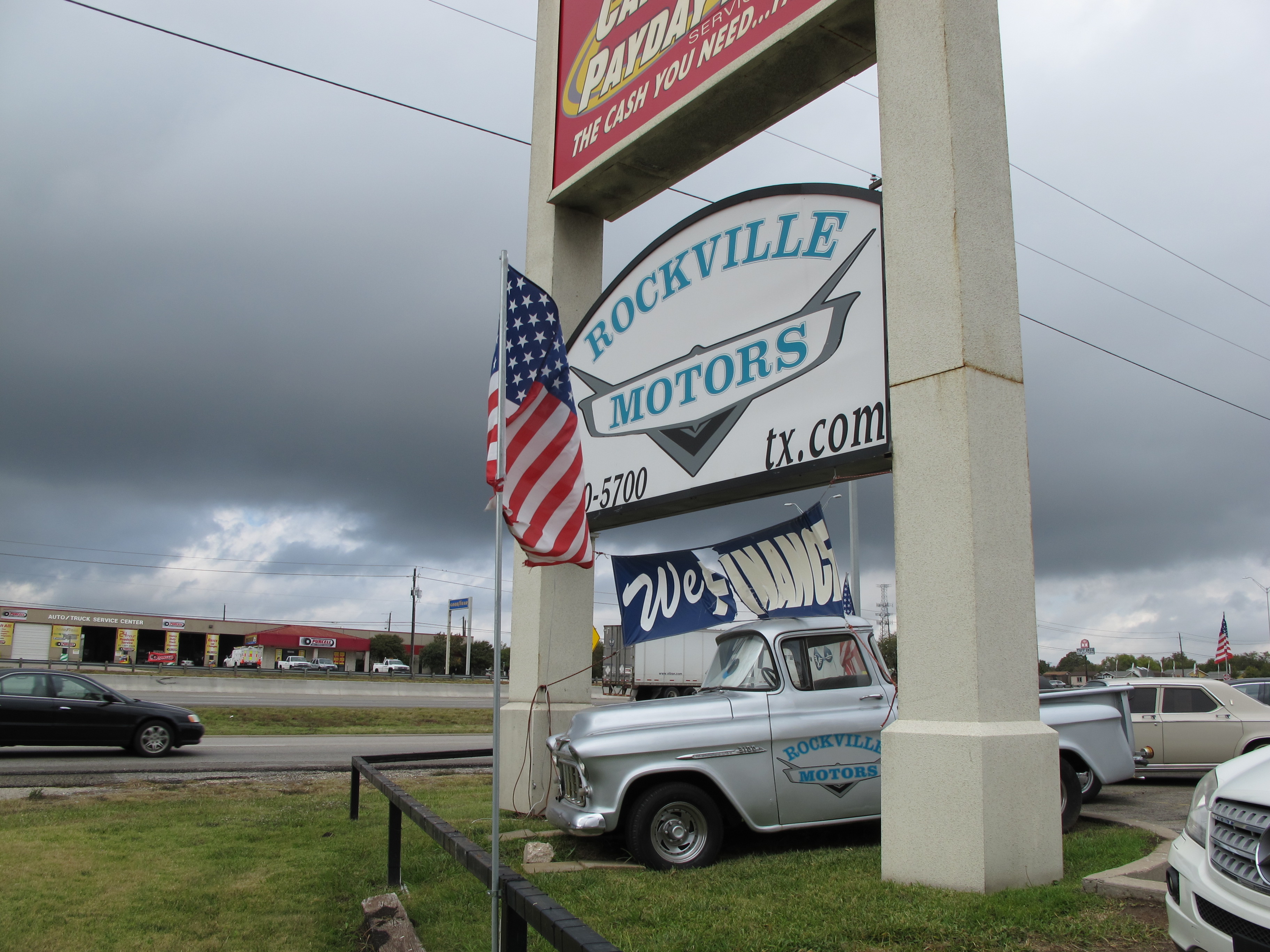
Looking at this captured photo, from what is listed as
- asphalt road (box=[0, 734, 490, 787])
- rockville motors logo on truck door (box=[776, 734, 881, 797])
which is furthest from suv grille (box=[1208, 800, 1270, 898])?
asphalt road (box=[0, 734, 490, 787])

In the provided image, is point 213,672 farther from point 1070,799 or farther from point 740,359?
point 1070,799

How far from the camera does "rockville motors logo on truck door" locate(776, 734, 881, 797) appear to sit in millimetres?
7098

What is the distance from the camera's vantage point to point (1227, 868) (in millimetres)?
3447

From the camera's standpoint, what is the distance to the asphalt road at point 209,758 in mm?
13070

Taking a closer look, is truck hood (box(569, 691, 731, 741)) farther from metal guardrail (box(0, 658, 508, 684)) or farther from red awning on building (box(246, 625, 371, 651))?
red awning on building (box(246, 625, 371, 651))

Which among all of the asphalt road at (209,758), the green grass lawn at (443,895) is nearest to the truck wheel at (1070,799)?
the green grass lawn at (443,895)

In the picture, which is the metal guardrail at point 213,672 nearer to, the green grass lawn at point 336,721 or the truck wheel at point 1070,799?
the green grass lawn at point 336,721

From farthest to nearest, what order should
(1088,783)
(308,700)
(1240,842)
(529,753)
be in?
(308,700) → (529,753) → (1088,783) → (1240,842)

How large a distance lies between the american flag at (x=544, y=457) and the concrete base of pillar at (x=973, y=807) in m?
2.47

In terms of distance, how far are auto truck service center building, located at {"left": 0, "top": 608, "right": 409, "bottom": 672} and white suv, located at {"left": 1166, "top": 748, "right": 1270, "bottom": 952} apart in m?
74.5

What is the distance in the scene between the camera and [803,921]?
490 cm

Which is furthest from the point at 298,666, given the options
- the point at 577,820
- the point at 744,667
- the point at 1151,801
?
the point at 577,820

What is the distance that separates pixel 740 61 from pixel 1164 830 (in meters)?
7.46

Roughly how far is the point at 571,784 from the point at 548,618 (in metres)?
3.15
